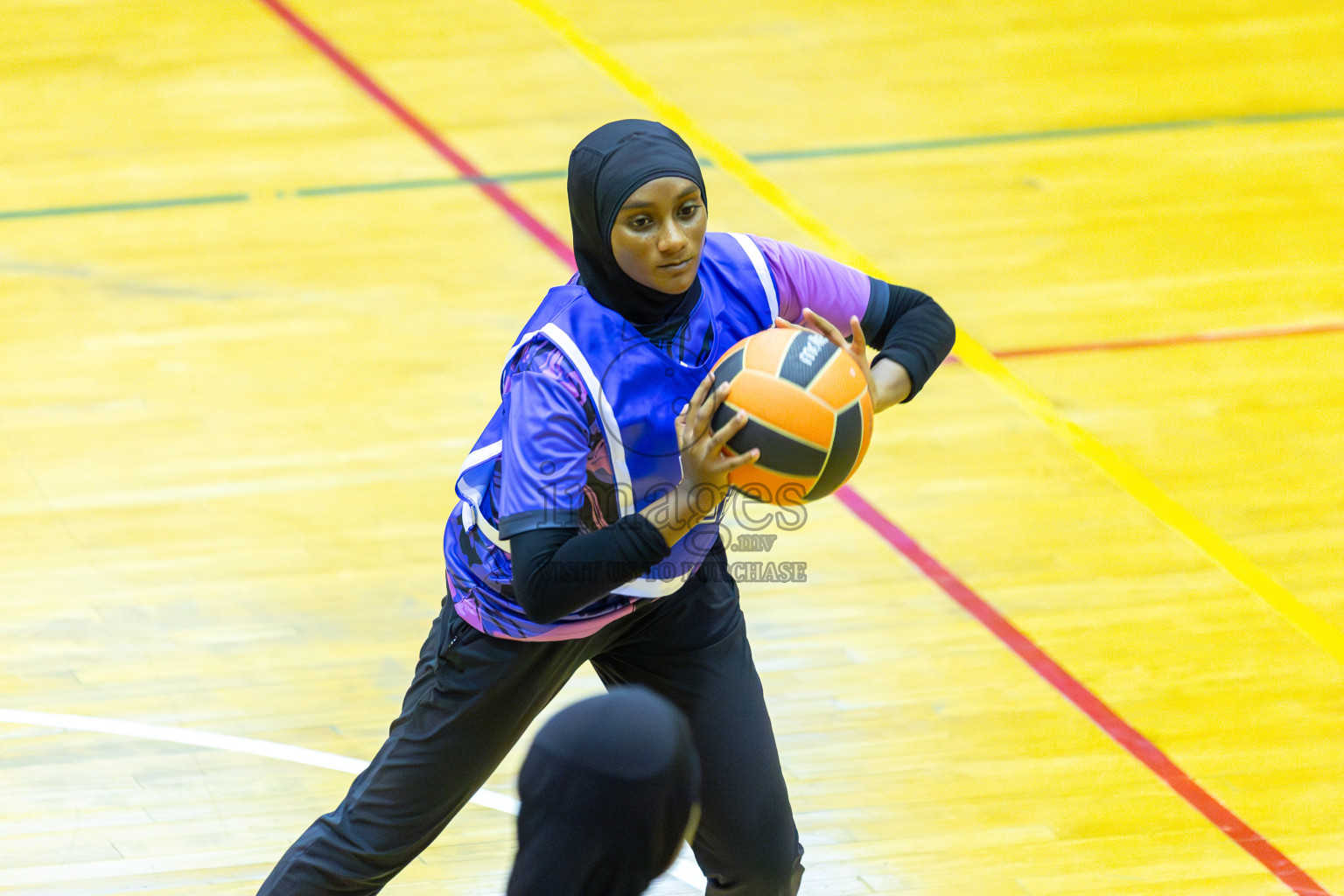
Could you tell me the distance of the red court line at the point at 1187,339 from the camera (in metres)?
6.83

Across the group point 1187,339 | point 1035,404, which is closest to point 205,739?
point 1035,404

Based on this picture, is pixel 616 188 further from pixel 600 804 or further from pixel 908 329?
pixel 600 804

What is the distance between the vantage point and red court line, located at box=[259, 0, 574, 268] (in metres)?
7.71

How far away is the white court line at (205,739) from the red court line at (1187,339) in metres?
3.21

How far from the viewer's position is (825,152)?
8578 millimetres

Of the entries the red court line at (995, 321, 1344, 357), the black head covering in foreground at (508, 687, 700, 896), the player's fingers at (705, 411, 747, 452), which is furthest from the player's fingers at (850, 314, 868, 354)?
the red court line at (995, 321, 1344, 357)

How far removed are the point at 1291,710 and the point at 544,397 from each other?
2.83m

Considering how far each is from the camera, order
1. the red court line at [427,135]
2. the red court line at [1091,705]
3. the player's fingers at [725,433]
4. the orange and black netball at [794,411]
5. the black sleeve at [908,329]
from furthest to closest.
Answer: the red court line at [427,135] → the red court line at [1091,705] → the black sleeve at [908,329] → the orange and black netball at [794,411] → the player's fingers at [725,433]

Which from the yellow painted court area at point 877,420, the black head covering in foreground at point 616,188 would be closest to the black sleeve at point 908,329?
the black head covering in foreground at point 616,188

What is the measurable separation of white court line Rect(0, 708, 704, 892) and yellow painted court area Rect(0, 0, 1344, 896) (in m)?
0.03

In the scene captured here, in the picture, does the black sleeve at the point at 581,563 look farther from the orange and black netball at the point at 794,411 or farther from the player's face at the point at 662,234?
the player's face at the point at 662,234

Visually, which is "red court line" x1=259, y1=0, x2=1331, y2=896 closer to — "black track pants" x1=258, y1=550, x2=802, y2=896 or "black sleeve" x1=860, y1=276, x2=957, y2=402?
"black track pants" x1=258, y1=550, x2=802, y2=896

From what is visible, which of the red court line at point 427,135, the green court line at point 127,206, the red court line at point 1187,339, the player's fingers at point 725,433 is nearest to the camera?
the player's fingers at point 725,433

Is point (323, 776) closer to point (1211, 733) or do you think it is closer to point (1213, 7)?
point (1211, 733)
